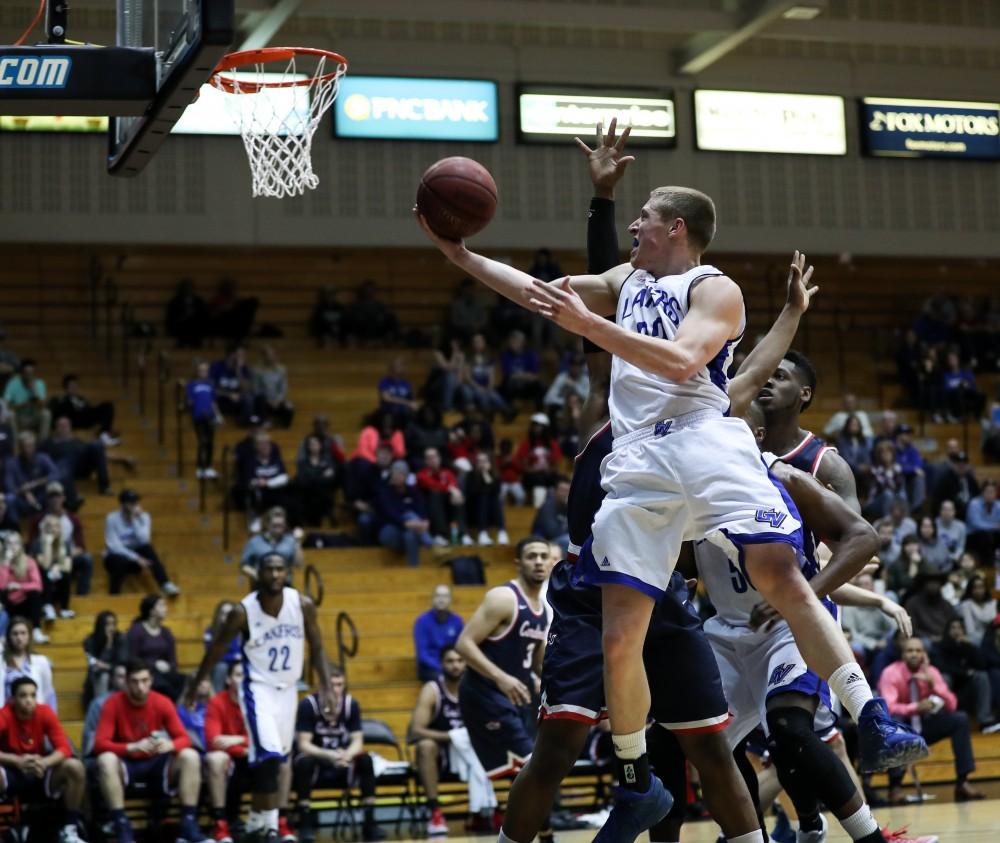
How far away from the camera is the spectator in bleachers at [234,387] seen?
19.0 metres

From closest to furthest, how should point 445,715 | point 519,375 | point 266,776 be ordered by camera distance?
point 266,776 < point 445,715 < point 519,375

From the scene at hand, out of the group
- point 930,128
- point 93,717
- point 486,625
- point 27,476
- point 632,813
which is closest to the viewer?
point 632,813

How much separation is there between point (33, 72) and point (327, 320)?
1508 centimetres

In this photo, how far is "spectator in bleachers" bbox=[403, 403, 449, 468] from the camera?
18.1 meters

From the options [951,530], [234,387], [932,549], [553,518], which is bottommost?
[932,549]

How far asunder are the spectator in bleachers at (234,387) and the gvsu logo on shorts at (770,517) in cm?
1436

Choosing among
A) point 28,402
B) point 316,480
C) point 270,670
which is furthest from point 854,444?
point 270,670

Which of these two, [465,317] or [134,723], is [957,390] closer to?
[465,317]

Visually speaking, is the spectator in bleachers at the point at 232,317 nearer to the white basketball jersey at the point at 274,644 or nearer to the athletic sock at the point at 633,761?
the white basketball jersey at the point at 274,644

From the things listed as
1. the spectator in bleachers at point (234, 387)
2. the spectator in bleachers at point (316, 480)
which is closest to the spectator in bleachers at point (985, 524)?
the spectator in bleachers at point (316, 480)

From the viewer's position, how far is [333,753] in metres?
11.9

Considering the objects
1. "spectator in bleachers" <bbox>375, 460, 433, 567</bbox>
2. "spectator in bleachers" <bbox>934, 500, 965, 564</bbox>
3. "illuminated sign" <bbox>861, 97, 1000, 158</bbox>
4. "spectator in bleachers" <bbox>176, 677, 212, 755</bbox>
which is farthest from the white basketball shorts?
"illuminated sign" <bbox>861, 97, 1000, 158</bbox>

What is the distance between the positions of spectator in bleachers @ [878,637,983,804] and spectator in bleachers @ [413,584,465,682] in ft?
12.9

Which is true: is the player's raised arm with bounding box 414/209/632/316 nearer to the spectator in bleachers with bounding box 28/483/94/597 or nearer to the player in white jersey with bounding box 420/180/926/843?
the player in white jersey with bounding box 420/180/926/843
